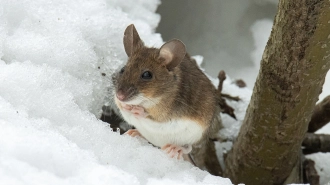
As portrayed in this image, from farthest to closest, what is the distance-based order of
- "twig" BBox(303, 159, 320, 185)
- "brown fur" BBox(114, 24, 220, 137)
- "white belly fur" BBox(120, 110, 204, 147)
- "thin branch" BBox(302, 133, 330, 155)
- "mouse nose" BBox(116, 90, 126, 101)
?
"thin branch" BBox(302, 133, 330, 155) < "twig" BBox(303, 159, 320, 185) < "white belly fur" BBox(120, 110, 204, 147) < "brown fur" BBox(114, 24, 220, 137) < "mouse nose" BBox(116, 90, 126, 101)

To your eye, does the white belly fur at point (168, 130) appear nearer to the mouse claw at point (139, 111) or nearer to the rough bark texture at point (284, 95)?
the mouse claw at point (139, 111)

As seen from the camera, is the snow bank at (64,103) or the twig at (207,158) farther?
the twig at (207,158)

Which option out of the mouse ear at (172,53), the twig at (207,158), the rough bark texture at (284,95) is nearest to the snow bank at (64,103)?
the mouse ear at (172,53)

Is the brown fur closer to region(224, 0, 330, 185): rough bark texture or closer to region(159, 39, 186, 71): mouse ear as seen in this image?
region(159, 39, 186, 71): mouse ear

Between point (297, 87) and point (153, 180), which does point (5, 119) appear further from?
point (297, 87)

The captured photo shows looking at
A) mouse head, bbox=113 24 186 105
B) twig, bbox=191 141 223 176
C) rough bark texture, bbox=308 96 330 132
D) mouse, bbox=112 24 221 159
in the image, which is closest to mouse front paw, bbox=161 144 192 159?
mouse, bbox=112 24 221 159

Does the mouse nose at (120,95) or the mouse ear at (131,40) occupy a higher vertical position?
the mouse ear at (131,40)
